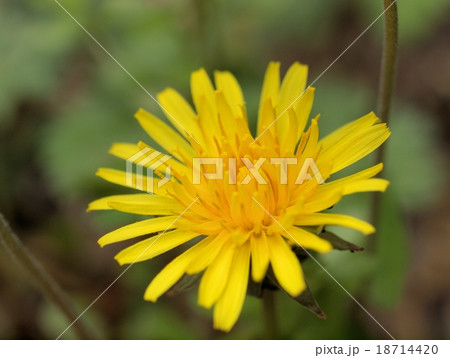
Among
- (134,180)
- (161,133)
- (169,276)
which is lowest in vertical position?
(169,276)

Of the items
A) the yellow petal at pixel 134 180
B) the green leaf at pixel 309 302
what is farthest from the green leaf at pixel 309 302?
the yellow petal at pixel 134 180

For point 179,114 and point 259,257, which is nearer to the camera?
point 259,257

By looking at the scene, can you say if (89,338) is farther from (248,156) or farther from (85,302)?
(248,156)

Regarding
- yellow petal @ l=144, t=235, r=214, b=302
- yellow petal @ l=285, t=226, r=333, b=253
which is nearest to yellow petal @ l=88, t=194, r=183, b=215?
yellow petal @ l=144, t=235, r=214, b=302

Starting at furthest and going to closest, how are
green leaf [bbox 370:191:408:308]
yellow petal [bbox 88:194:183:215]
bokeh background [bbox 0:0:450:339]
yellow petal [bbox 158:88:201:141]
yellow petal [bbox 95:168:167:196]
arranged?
bokeh background [bbox 0:0:450:339], green leaf [bbox 370:191:408:308], yellow petal [bbox 158:88:201:141], yellow petal [bbox 95:168:167:196], yellow petal [bbox 88:194:183:215]

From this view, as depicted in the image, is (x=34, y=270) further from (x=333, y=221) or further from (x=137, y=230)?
(x=333, y=221)

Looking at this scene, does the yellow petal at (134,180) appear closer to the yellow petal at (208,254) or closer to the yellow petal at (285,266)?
the yellow petal at (208,254)

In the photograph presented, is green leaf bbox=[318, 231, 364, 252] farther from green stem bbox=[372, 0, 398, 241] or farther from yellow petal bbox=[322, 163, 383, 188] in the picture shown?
green stem bbox=[372, 0, 398, 241]

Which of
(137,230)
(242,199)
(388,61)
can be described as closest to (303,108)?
(388,61)
